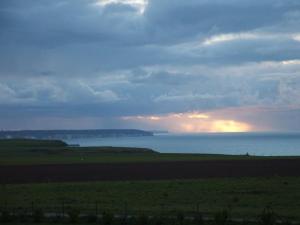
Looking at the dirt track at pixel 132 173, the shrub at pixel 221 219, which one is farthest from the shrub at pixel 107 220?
the dirt track at pixel 132 173

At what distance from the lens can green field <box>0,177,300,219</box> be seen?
Answer: 3428cm

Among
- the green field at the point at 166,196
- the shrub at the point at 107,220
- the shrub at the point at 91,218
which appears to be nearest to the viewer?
the shrub at the point at 107,220

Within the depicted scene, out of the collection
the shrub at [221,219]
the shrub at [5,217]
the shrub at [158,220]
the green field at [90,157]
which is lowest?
the shrub at [5,217]

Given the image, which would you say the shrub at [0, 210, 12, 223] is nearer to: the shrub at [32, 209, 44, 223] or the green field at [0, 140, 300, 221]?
A: the shrub at [32, 209, 44, 223]

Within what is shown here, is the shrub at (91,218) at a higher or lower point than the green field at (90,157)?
lower

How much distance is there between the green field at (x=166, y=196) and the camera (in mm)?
34281

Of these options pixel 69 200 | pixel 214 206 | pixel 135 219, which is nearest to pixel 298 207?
pixel 214 206

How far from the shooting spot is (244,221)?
2803 centimetres

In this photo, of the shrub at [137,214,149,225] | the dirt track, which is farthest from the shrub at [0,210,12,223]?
the dirt track

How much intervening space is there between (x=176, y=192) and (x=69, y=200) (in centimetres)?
951

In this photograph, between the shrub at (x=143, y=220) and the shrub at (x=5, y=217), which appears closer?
the shrub at (x=143, y=220)

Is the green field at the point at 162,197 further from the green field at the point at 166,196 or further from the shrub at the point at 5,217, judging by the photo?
the shrub at the point at 5,217

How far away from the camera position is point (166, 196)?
41.2 m

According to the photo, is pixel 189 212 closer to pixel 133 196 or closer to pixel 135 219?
pixel 135 219
